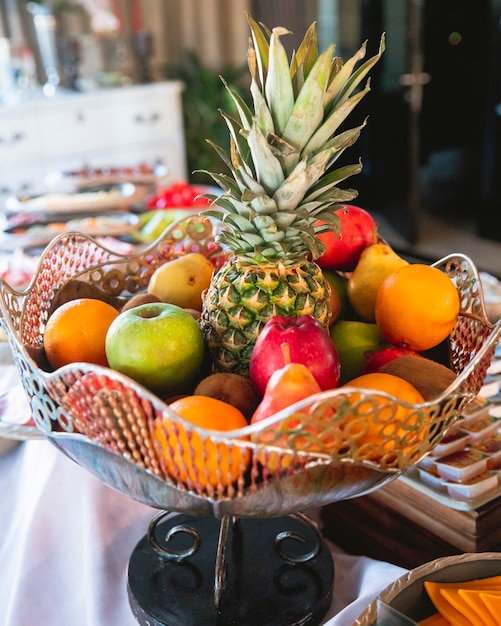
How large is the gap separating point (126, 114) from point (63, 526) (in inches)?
117

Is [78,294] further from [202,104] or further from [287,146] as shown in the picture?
[202,104]

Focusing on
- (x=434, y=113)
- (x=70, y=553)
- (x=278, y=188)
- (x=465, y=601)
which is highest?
(x=278, y=188)

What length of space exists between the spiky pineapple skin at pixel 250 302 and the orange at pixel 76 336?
4.5 inches

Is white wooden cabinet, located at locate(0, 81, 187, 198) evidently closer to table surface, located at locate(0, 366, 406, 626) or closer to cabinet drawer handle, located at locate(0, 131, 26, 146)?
cabinet drawer handle, located at locate(0, 131, 26, 146)

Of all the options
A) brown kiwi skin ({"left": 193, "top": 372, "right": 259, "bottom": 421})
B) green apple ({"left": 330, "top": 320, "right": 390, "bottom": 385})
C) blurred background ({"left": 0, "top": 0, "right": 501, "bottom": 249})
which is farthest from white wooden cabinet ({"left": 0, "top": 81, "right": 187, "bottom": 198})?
brown kiwi skin ({"left": 193, "top": 372, "right": 259, "bottom": 421})

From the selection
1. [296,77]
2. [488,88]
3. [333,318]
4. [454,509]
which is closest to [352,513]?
[454,509]

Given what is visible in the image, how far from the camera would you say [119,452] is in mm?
551

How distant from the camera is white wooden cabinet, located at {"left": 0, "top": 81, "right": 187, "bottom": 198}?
322cm

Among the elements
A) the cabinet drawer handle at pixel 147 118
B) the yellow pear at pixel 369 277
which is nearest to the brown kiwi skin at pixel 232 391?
the yellow pear at pixel 369 277

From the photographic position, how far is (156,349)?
0.65 m

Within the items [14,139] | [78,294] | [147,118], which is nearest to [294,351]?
[78,294]

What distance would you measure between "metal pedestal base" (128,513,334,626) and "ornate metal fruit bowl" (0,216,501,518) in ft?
0.48

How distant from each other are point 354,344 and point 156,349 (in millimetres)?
232

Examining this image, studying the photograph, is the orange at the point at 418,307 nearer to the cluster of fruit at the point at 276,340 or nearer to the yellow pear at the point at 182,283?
the cluster of fruit at the point at 276,340
